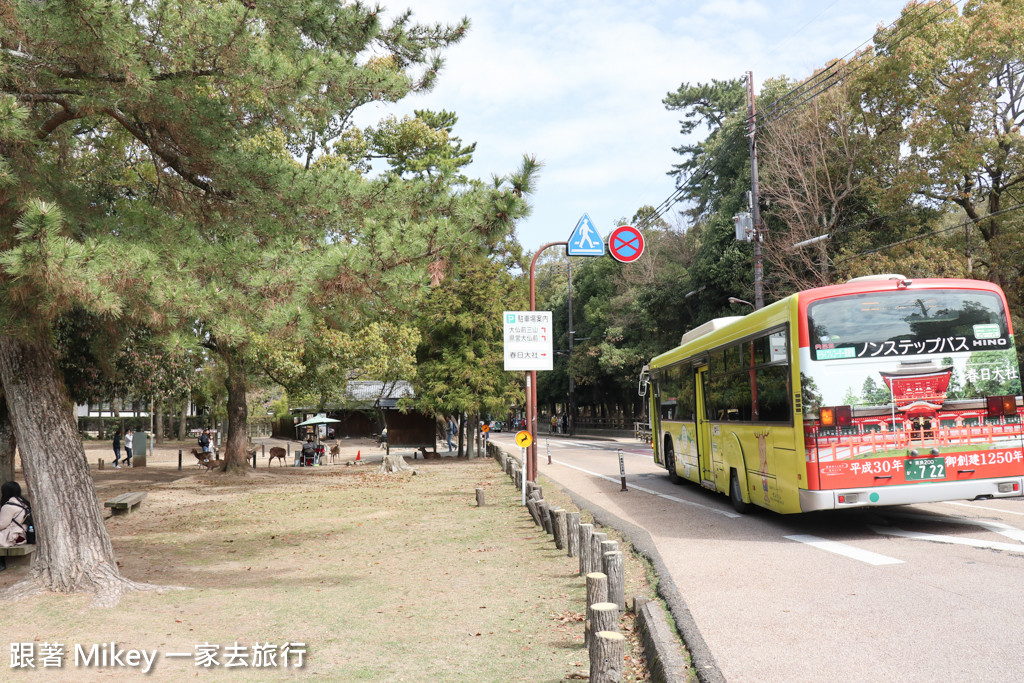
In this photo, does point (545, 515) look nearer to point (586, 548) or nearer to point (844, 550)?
point (586, 548)

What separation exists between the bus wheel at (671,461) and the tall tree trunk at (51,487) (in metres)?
12.2

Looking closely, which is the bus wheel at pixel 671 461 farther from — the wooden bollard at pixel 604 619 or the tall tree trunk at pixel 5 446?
the tall tree trunk at pixel 5 446

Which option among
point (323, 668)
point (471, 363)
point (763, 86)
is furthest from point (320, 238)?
point (763, 86)

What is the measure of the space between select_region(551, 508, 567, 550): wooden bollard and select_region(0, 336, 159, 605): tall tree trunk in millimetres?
5286

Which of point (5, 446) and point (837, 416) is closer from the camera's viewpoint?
point (837, 416)

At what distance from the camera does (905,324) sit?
9453 millimetres

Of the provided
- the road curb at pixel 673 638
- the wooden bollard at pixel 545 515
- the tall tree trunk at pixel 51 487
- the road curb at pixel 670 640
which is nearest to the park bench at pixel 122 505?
the tall tree trunk at pixel 51 487

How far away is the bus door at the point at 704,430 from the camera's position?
45.5 feet

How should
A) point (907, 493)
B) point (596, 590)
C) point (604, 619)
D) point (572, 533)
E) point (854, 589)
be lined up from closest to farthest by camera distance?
point (604, 619) < point (596, 590) < point (854, 589) < point (907, 493) < point (572, 533)

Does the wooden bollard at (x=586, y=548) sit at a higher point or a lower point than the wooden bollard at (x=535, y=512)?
higher

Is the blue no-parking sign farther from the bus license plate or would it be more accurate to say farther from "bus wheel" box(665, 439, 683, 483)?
the bus license plate

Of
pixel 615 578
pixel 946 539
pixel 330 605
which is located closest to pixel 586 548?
pixel 615 578

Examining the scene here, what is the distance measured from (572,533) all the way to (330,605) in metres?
3.30

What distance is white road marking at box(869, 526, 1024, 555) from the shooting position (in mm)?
8391
